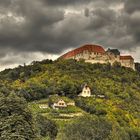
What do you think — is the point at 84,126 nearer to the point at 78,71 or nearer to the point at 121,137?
the point at 121,137

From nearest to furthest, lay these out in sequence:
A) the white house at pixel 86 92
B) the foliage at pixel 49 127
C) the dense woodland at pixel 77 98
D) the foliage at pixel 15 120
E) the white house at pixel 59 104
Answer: the foliage at pixel 15 120, the dense woodland at pixel 77 98, the foliage at pixel 49 127, the white house at pixel 59 104, the white house at pixel 86 92

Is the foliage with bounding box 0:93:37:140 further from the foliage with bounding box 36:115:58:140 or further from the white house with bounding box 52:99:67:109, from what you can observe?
the white house with bounding box 52:99:67:109

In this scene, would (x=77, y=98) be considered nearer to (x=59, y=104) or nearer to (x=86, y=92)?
(x=86, y=92)

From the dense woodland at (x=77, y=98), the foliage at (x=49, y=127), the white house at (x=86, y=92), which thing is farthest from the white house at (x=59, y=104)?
the foliage at (x=49, y=127)

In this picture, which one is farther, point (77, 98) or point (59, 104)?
point (77, 98)

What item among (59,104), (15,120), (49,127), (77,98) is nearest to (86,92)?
(77,98)

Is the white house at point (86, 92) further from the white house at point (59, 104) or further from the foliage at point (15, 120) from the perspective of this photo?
the foliage at point (15, 120)

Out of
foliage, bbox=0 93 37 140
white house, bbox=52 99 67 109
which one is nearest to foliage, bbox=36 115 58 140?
white house, bbox=52 99 67 109

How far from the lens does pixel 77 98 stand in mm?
143750

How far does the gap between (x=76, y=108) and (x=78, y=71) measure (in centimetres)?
4441

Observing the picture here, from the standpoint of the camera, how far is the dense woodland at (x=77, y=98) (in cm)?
5094

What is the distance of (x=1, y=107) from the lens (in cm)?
5069

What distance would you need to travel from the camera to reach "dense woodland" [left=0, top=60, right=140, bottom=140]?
5094 cm

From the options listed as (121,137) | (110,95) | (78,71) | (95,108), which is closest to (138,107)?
(110,95)
